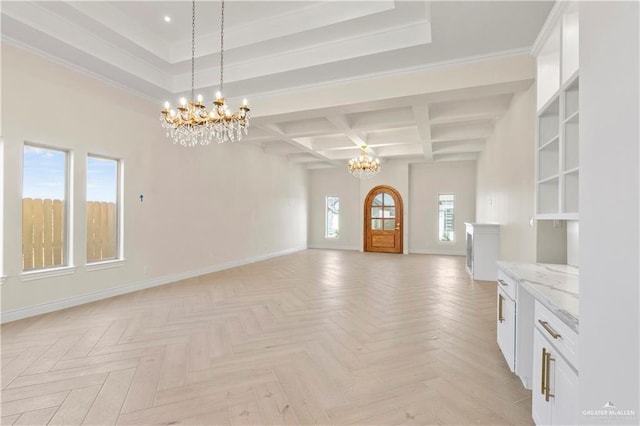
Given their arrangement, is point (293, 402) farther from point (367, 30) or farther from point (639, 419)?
point (367, 30)

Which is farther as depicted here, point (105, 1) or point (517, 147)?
point (517, 147)

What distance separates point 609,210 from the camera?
3.18ft

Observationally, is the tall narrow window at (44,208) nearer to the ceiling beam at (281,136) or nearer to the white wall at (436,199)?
the ceiling beam at (281,136)

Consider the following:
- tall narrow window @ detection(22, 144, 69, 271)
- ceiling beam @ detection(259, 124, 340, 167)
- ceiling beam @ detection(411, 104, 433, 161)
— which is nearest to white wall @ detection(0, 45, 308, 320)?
tall narrow window @ detection(22, 144, 69, 271)

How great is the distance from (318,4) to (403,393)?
13.1 ft

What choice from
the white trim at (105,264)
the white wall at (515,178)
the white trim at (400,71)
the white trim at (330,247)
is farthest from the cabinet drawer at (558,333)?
the white trim at (330,247)

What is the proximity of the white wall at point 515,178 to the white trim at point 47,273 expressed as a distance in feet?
19.2

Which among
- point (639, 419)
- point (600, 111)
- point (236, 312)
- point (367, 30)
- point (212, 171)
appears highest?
point (367, 30)

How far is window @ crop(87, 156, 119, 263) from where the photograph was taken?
15.3 ft

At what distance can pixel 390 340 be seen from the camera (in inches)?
123

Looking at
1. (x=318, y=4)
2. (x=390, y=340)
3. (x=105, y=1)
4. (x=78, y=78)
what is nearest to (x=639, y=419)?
(x=390, y=340)

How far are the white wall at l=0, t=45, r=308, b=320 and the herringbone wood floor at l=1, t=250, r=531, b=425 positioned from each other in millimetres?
610

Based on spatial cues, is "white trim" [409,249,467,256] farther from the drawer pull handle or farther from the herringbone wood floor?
the drawer pull handle

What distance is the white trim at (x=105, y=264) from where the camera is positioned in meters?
4.57
